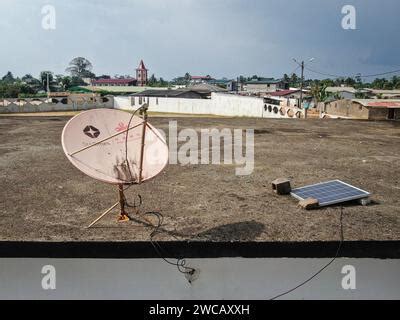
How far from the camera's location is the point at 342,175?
9.64 meters

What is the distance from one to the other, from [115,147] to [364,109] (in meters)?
37.7

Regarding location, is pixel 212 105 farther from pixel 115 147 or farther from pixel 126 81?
pixel 126 81

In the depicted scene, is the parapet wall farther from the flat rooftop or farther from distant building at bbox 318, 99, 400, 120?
the flat rooftop

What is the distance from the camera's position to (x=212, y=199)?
770 centimetres

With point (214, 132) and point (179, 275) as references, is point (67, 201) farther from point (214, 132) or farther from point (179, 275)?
point (214, 132)

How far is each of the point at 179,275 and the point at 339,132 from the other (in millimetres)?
13675

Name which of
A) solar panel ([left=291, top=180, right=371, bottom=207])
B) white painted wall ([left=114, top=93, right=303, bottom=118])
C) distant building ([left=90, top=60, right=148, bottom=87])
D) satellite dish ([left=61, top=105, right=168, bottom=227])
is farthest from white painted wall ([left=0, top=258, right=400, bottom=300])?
distant building ([left=90, top=60, right=148, bottom=87])

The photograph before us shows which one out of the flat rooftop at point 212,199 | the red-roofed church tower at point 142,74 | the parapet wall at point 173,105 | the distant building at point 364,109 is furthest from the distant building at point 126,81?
the flat rooftop at point 212,199

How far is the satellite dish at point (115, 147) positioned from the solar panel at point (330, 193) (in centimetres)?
292

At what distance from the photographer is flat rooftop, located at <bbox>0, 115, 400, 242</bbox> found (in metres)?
5.88

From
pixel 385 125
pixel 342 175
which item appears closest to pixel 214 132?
pixel 342 175
